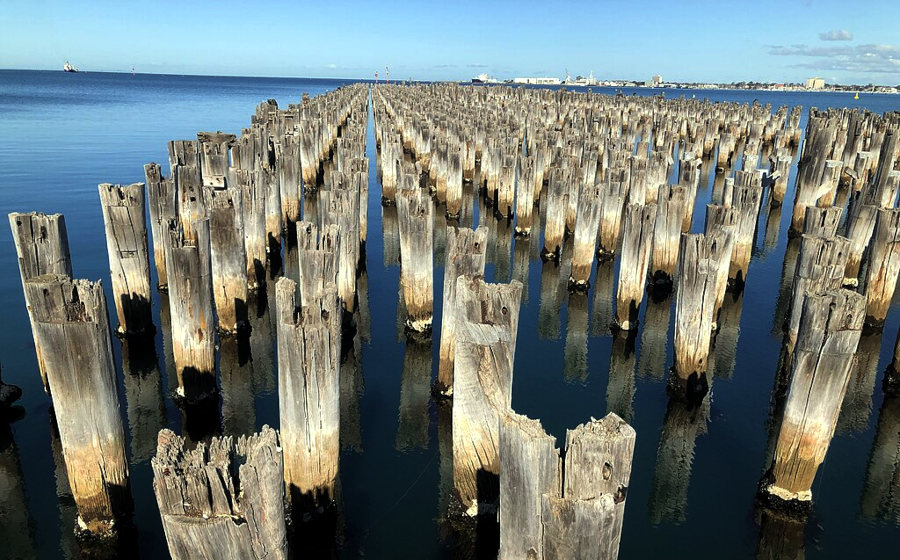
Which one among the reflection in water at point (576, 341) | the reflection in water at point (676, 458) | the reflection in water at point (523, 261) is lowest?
the reflection in water at point (676, 458)

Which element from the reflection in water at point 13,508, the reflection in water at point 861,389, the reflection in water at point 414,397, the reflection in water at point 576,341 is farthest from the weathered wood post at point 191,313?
the reflection in water at point 861,389

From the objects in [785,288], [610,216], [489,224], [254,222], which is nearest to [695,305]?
[610,216]

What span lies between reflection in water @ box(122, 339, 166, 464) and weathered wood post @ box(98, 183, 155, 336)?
2.01 ft

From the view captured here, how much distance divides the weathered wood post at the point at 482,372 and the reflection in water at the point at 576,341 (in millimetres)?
4087

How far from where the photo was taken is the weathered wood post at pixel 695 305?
306 inches

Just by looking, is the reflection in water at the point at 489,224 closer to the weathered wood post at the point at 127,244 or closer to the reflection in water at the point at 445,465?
the reflection in water at the point at 445,465

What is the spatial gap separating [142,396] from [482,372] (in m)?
5.93

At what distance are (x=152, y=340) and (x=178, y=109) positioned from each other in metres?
55.1

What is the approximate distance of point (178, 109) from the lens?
58094 millimetres

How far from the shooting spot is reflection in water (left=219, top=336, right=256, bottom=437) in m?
8.19

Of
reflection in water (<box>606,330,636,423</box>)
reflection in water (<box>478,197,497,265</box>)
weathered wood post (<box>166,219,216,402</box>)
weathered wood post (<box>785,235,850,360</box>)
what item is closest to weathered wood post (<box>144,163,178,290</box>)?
weathered wood post (<box>166,219,216,402</box>)

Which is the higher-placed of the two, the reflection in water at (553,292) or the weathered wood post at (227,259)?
the weathered wood post at (227,259)

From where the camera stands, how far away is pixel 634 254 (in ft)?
33.3

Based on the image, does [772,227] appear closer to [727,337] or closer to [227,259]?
[727,337]
